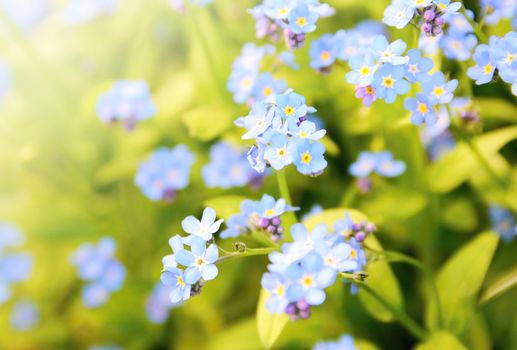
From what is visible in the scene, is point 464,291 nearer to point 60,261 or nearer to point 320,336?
point 320,336

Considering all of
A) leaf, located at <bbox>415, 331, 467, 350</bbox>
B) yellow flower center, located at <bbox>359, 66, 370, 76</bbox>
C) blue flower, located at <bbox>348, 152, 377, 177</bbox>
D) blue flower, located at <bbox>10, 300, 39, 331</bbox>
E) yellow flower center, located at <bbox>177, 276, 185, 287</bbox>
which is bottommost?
blue flower, located at <bbox>10, 300, 39, 331</bbox>

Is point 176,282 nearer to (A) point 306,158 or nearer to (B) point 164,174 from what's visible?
(A) point 306,158

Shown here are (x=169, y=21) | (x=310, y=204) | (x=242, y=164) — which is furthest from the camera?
(x=169, y=21)

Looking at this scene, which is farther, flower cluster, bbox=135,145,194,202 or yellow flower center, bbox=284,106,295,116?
flower cluster, bbox=135,145,194,202

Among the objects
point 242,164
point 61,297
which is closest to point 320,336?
point 242,164

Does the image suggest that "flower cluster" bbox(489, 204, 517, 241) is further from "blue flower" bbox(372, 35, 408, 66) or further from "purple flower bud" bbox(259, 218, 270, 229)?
"purple flower bud" bbox(259, 218, 270, 229)

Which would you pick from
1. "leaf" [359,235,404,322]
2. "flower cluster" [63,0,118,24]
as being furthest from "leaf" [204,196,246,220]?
"flower cluster" [63,0,118,24]
